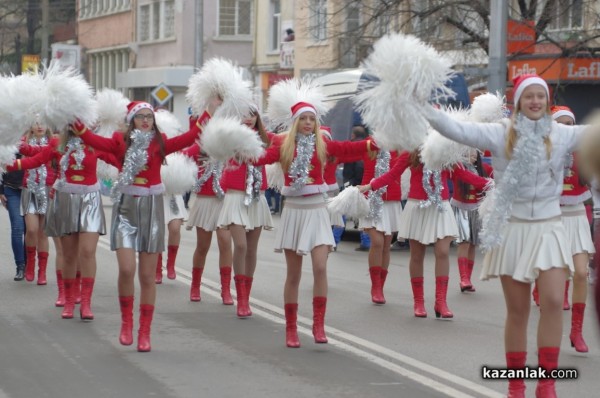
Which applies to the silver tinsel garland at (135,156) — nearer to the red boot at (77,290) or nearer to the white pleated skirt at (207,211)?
the red boot at (77,290)

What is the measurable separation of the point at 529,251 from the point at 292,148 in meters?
2.90

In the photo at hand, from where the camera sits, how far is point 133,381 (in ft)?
26.8

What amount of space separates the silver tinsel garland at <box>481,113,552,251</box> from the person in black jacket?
7.64 metres

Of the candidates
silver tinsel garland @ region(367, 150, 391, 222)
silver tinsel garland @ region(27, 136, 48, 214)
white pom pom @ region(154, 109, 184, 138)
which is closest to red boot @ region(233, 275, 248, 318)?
silver tinsel garland @ region(367, 150, 391, 222)

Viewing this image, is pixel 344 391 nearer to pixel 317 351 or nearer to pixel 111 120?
pixel 317 351

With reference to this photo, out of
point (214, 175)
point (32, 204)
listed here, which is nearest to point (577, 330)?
point (214, 175)

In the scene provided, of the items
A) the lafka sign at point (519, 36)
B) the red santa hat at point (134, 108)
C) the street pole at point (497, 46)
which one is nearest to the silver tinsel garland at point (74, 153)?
the red santa hat at point (134, 108)

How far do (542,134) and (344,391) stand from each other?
6.77 feet

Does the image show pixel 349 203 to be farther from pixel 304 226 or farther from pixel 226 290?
pixel 304 226

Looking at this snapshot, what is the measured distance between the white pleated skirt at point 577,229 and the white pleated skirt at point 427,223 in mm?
1805

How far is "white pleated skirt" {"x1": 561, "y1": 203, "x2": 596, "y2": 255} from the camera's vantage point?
941 cm

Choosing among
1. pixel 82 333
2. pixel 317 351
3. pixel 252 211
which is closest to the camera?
pixel 317 351

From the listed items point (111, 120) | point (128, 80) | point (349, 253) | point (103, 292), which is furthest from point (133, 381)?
point (128, 80)

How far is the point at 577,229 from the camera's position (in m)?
9.53
